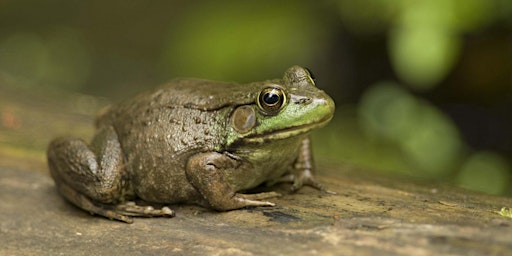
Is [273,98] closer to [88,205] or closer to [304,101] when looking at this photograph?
[304,101]

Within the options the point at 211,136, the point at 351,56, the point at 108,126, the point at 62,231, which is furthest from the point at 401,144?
the point at 62,231

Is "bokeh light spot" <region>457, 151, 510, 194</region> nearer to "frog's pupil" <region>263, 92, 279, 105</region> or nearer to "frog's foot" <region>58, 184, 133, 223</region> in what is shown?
→ "frog's pupil" <region>263, 92, 279, 105</region>

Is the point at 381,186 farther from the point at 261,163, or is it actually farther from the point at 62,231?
the point at 62,231

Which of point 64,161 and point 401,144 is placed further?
point 401,144

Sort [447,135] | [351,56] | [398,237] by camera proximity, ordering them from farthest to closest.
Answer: [351,56] → [447,135] → [398,237]

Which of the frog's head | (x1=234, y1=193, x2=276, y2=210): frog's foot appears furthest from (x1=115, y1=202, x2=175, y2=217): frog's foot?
the frog's head

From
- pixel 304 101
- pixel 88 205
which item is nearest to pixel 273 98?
pixel 304 101

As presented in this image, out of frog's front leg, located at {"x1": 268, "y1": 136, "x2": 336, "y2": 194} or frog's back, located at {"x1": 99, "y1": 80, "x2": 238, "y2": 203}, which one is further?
frog's front leg, located at {"x1": 268, "y1": 136, "x2": 336, "y2": 194}
